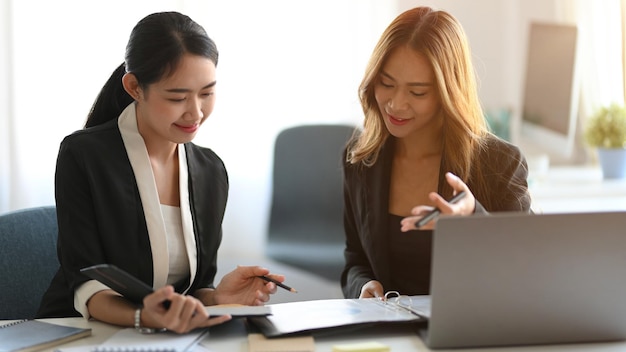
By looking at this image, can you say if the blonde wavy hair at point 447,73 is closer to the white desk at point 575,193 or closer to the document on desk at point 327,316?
the document on desk at point 327,316

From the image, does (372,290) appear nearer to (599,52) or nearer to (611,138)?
(611,138)

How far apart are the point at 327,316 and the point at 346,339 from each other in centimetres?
6

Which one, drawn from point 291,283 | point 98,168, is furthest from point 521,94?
point 98,168

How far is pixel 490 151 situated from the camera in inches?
81.5

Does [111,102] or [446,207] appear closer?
[446,207]

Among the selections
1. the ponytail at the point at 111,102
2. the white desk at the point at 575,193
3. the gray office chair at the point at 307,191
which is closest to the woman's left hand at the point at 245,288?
the ponytail at the point at 111,102

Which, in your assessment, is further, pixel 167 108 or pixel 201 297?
pixel 201 297

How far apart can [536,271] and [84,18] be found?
2631 mm

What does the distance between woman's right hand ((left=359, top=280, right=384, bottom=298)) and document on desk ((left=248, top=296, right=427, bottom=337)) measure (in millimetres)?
230

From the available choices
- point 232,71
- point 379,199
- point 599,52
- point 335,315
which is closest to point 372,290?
point 379,199

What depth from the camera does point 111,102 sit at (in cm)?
200

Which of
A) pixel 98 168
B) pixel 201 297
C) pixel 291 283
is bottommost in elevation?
pixel 291 283

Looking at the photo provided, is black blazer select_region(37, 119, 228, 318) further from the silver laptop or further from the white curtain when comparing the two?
the white curtain

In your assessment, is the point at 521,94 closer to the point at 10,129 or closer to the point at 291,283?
the point at 291,283
